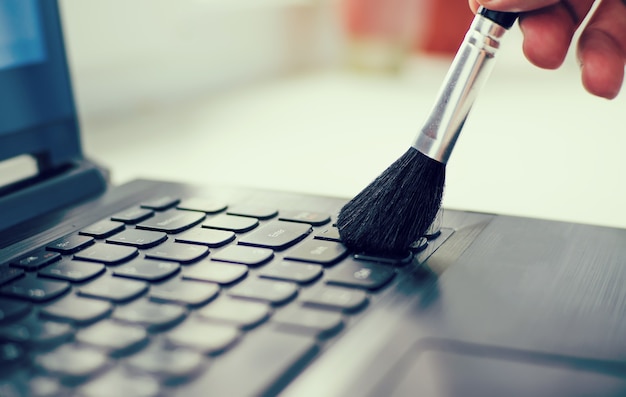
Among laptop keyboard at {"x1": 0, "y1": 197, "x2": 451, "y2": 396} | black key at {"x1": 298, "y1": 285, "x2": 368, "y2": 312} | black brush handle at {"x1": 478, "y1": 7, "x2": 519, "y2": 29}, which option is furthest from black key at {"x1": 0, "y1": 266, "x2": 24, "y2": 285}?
black brush handle at {"x1": 478, "y1": 7, "x2": 519, "y2": 29}

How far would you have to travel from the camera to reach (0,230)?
333 mm

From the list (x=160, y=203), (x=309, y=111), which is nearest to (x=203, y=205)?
(x=160, y=203)

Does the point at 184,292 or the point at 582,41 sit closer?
the point at 184,292

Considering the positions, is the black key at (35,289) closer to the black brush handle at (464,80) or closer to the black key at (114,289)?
the black key at (114,289)

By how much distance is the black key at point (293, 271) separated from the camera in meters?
0.25

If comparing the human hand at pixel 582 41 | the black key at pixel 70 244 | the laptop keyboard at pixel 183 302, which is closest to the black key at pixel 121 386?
the laptop keyboard at pixel 183 302

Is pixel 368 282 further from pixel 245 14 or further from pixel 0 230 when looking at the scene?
pixel 245 14

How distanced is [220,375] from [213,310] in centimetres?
4

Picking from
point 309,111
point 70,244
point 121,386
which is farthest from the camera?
point 309,111

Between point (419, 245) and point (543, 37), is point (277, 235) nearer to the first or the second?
point (419, 245)

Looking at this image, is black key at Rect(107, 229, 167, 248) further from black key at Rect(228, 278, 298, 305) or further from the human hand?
the human hand

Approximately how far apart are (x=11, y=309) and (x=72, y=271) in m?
0.03

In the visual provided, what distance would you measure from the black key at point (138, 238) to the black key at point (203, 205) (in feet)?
0.11

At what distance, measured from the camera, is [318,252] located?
0.28m
